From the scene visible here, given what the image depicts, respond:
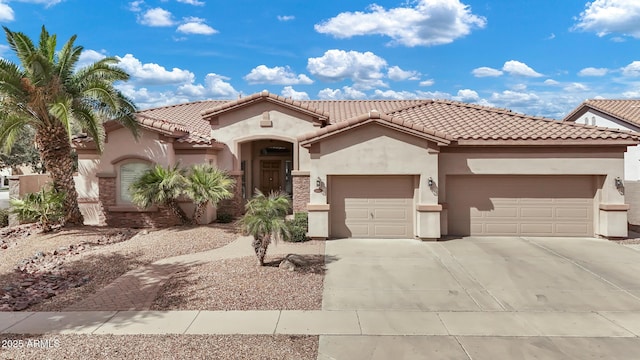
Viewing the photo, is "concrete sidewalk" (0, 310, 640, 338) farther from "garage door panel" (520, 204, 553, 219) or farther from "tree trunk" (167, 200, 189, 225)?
"tree trunk" (167, 200, 189, 225)

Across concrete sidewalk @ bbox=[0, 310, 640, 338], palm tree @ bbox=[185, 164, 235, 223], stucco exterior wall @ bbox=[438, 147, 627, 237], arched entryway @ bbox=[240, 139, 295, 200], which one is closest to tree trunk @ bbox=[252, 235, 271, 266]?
concrete sidewalk @ bbox=[0, 310, 640, 338]

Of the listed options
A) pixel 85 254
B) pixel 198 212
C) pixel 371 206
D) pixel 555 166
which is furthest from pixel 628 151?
pixel 85 254

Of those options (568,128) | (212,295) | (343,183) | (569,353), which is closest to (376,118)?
(343,183)

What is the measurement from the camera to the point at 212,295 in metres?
8.39

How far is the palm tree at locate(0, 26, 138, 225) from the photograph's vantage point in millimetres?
14109

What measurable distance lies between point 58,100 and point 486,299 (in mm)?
Answer: 14757

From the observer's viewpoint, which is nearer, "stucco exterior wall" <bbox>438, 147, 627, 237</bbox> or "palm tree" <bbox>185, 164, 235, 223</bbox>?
"stucco exterior wall" <bbox>438, 147, 627, 237</bbox>

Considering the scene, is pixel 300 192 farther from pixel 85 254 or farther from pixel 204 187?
pixel 85 254

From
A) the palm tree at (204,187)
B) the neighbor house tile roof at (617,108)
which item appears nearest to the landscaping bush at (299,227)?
the palm tree at (204,187)

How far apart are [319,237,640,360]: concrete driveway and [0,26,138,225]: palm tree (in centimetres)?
971

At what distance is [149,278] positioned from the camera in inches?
384

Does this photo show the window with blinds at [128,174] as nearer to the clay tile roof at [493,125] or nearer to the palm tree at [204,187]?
the palm tree at [204,187]

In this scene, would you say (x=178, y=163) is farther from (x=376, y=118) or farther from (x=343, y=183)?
(x=376, y=118)

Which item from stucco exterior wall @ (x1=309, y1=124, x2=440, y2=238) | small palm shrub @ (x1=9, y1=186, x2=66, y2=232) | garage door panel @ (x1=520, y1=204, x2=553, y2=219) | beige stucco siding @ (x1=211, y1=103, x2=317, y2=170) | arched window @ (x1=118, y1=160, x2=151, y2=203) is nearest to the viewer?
stucco exterior wall @ (x1=309, y1=124, x2=440, y2=238)
